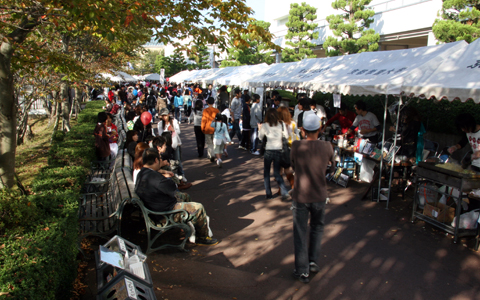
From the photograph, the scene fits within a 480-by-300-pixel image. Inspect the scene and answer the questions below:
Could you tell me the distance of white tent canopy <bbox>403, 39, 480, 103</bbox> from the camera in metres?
5.32

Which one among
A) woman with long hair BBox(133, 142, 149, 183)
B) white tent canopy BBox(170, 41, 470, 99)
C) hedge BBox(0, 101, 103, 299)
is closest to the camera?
hedge BBox(0, 101, 103, 299)

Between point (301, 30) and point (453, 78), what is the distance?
26.0 metres

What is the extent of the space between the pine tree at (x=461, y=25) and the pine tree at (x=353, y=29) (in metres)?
7.55

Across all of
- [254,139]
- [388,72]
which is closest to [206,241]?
[388,72]

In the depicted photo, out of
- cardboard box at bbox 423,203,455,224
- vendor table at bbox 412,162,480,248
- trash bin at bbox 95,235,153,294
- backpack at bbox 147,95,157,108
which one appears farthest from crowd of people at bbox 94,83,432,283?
backpack at bbox 147,95,157,108

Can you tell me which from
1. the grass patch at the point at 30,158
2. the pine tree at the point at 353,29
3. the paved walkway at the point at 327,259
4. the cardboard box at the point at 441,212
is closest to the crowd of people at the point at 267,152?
the paved walkway at the point at 327,259

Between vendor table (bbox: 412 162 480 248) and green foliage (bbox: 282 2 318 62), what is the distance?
80.1 ft

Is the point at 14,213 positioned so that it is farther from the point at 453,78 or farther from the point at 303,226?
the point at 453,78

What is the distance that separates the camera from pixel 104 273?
11.0 ft

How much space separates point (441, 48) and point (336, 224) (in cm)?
428

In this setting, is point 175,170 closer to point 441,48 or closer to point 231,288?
point 231,288

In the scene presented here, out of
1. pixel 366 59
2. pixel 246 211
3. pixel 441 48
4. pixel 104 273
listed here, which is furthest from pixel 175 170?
pixel 441 48

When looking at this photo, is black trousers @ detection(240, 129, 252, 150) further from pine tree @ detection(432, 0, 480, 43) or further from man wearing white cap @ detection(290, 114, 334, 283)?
pine tree @ detection(432, 0, 480, 43)

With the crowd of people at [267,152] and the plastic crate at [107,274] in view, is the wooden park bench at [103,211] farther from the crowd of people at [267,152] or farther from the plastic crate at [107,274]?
the plastic crate at [107,274]
